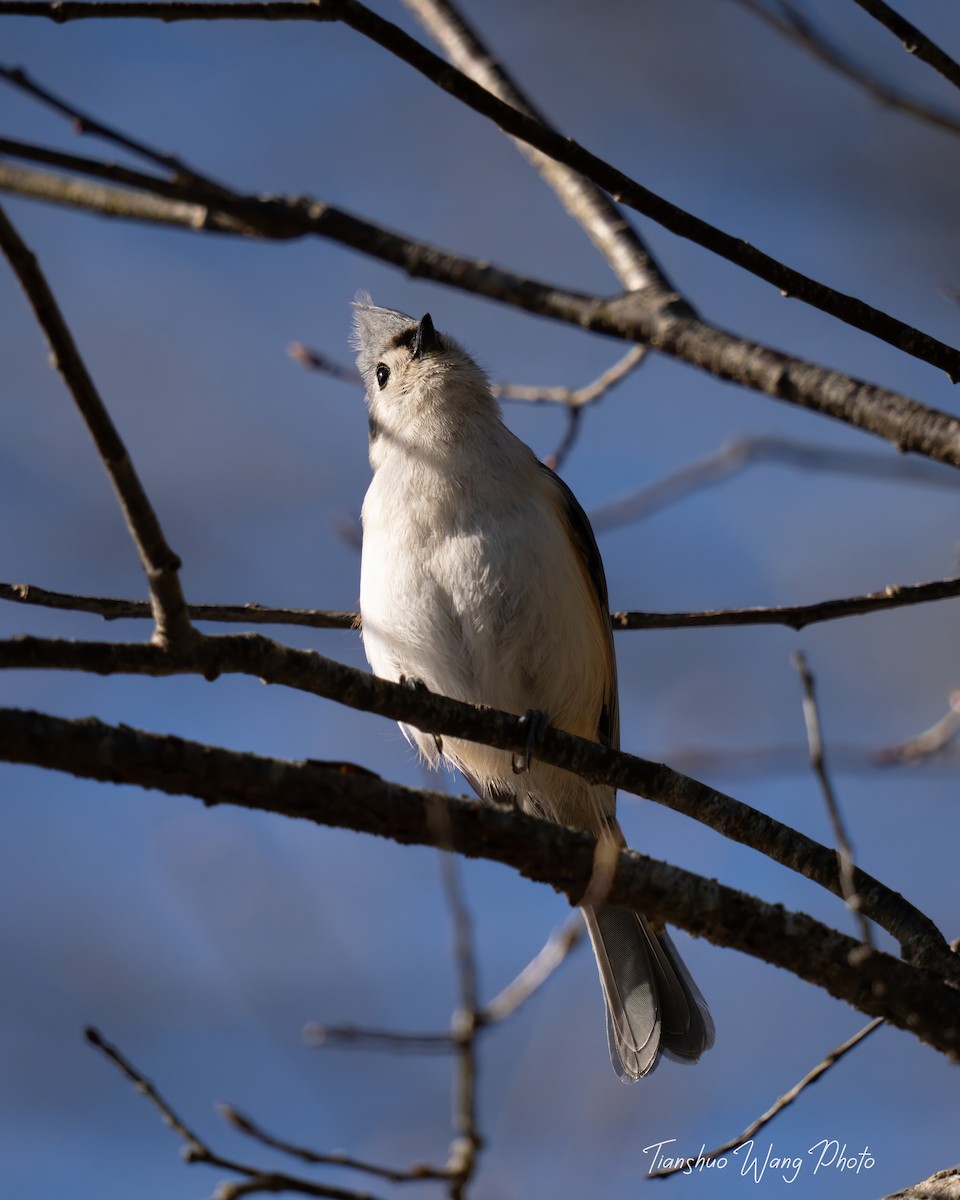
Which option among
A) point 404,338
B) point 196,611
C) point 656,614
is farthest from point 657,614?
point 404,338

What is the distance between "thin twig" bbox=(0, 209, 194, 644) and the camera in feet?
4.78

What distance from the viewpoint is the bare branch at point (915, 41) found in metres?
1.94

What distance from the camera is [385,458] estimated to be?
403cm

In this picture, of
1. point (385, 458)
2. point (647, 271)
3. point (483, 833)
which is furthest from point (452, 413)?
point (483, 833)

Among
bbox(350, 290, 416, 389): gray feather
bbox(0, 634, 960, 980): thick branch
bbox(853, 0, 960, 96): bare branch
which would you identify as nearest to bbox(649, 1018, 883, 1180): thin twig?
bbox(0, 634, 960, 980): thick branch

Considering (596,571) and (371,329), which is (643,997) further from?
(371,329)

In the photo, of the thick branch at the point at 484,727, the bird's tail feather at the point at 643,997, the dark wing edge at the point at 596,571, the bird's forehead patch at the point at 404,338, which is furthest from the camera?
the bird's forehead patch at the point at 404,338

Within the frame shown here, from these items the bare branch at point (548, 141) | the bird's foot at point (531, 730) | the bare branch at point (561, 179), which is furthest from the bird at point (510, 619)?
the bare branch at point (548, 141)

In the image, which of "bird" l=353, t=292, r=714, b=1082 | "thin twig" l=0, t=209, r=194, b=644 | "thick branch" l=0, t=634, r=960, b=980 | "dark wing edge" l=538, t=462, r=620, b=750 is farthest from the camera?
"dark wing edge" l=538, t=462, r=620, b=750

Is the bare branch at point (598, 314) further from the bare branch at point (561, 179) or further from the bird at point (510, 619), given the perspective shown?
the bird at point (510, 619)

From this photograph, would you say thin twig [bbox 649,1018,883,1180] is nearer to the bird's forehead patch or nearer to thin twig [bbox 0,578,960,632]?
thin twig [bbox 0,578,960,632]

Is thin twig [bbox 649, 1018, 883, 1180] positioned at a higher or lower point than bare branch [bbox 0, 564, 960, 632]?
lower

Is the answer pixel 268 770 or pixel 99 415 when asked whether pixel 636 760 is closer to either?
pixel 268 770

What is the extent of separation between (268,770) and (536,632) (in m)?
1.91
